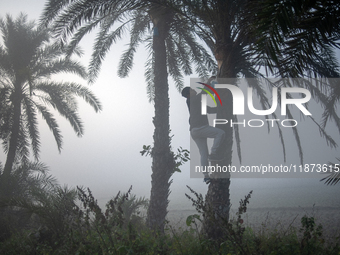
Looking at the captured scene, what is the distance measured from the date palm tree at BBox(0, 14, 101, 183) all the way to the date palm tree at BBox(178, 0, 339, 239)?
8.12 meters

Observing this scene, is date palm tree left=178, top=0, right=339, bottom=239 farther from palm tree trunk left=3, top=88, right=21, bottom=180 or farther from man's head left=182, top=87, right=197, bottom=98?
palm tree trunk left=3, top=88, right=21, bottom=180

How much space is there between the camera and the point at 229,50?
556cm

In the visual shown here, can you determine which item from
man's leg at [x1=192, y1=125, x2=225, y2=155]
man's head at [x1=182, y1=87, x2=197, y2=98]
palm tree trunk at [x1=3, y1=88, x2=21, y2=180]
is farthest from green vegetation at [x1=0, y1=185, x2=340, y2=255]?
palm tree trunk at [x1=3, y1=88, x2=21, y2=180]

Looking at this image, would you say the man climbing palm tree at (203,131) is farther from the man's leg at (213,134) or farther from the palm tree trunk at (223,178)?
the palm tree trunk at (223,178)

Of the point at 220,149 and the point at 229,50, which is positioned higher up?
the point at 229,50

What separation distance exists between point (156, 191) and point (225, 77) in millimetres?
4021

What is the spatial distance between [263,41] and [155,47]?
5338mm

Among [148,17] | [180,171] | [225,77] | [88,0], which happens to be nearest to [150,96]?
[148,17]

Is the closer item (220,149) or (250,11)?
(250,11)

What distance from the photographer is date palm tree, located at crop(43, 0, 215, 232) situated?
6.42m

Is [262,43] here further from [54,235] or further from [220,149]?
[54,235]

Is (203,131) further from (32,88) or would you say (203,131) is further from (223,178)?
(32,88)

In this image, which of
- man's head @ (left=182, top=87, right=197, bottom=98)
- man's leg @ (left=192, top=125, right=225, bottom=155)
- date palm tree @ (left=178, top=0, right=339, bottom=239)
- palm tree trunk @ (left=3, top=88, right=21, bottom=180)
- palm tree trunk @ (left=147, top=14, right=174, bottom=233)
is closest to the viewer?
date palm tree @ (left=178, top=0, right=339, bottom=239)

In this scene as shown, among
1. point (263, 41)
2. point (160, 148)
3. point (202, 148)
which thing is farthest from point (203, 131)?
point (160, 148)
